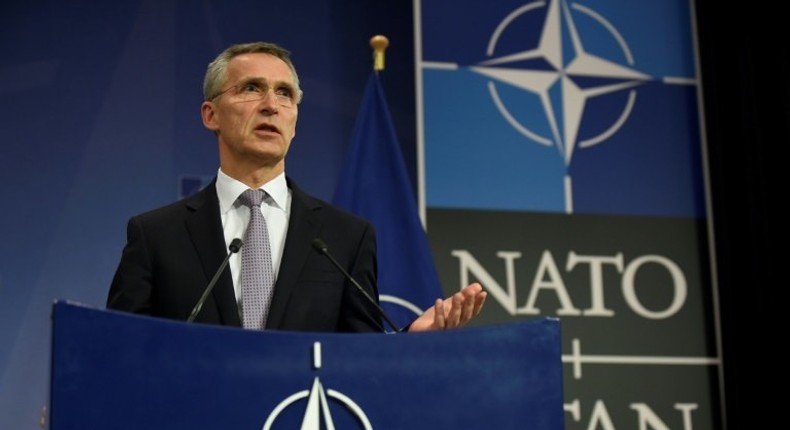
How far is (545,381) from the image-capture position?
1.72 m

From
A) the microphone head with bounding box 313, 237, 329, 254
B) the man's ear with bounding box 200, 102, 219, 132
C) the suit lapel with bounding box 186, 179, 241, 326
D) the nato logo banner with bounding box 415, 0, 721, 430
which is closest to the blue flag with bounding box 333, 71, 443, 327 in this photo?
the nato logo banner with bounding box 415, 0, 721, 430

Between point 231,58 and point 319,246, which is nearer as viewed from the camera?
point 319,246

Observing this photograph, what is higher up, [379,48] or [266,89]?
[379,48]

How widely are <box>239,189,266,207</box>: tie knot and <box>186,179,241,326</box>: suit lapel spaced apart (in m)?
0.06

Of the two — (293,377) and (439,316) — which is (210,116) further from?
(293,377)

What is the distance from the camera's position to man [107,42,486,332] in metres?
2.10

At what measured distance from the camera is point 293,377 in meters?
1.60

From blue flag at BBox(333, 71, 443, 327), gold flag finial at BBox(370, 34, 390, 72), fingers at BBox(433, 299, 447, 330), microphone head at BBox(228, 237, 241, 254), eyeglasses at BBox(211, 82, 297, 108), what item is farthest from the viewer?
gold flag finial at BBox(370, 34, 390, 72)

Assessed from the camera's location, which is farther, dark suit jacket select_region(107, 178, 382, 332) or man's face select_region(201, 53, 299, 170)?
man's face select_region(201, 53, 299, 170)

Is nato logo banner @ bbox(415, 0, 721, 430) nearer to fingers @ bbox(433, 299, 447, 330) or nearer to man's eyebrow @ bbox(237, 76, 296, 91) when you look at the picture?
man's eyebrow @ bbox(237, 76, 296, 91)

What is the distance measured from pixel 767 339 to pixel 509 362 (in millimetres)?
3181

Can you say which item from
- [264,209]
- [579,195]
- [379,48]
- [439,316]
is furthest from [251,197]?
[579,195]

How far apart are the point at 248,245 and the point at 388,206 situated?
6.46 ft

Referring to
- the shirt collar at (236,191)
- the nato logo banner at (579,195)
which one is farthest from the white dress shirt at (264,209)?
the nato logo banner at (579,195)
